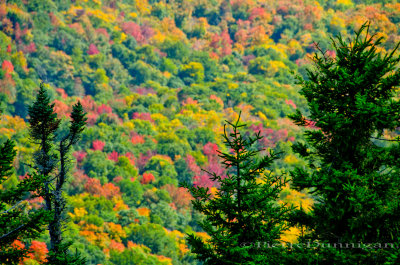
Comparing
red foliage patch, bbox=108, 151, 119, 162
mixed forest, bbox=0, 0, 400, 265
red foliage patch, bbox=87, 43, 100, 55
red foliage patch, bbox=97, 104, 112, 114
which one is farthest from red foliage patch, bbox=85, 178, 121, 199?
red foliage patch, bbox=87, 43, 100, 55

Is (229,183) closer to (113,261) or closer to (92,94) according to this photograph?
(113,261)

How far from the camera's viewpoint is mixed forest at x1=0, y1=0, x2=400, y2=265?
31.5 ft

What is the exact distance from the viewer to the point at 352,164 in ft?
29.9

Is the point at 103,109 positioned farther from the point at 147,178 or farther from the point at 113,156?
the point at 147,178

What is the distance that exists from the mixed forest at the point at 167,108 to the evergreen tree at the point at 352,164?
0.13 feet

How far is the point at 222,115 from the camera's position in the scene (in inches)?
4318

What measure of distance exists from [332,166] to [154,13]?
5848 inches

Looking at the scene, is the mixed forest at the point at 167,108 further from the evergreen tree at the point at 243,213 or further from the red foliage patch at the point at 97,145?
the red foliage patch at the point at 97,145

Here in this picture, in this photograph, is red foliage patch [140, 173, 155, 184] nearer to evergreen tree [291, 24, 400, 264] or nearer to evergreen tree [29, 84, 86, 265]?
evergreen tree [29, 84, 86, 265]

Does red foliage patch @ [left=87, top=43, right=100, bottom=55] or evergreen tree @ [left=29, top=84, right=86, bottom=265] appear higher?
red foliage patch @ [left=87, top=43, right=100, bottom=55]

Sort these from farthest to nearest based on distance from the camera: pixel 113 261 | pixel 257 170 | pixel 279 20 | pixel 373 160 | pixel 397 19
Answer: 1. pixel 279 20
2. pixel 397 19
3. pixel 113 261
4. pixel 257 170
5. pixel 373 160

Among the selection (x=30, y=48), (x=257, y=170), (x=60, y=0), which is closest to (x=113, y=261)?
(x=257, y=170)

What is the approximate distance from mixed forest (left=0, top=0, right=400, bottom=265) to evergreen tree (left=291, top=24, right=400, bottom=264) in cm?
4

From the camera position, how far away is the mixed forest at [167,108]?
9594mm
